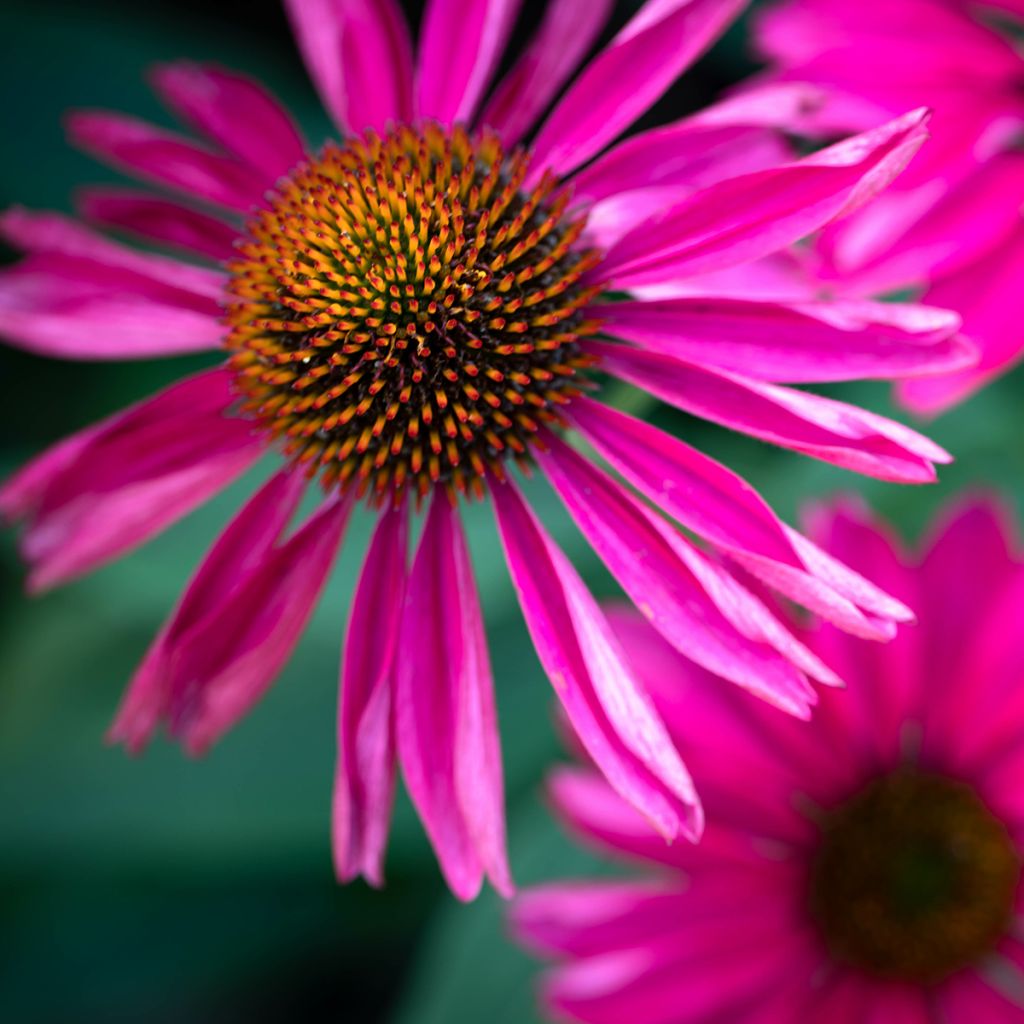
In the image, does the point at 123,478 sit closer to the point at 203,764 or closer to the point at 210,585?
the point at 210,585

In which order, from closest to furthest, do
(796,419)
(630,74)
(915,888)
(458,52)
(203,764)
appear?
(796,419) < (630,74) < (458,52) < (915,888) < (203,764)

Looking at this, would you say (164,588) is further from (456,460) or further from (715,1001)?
(715,1001)

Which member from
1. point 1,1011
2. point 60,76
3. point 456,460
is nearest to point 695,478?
point 456,460

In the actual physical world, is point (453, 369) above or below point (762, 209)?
below

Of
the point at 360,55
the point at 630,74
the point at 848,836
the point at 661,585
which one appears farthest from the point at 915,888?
the point at 360,55

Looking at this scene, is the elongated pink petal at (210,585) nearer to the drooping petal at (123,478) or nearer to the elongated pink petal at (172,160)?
the drooping petal at (123,478)

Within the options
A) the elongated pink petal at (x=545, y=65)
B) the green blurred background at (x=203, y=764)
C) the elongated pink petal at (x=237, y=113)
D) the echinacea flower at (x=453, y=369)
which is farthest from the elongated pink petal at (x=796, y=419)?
the green blurred background at (x=203, y=764)
